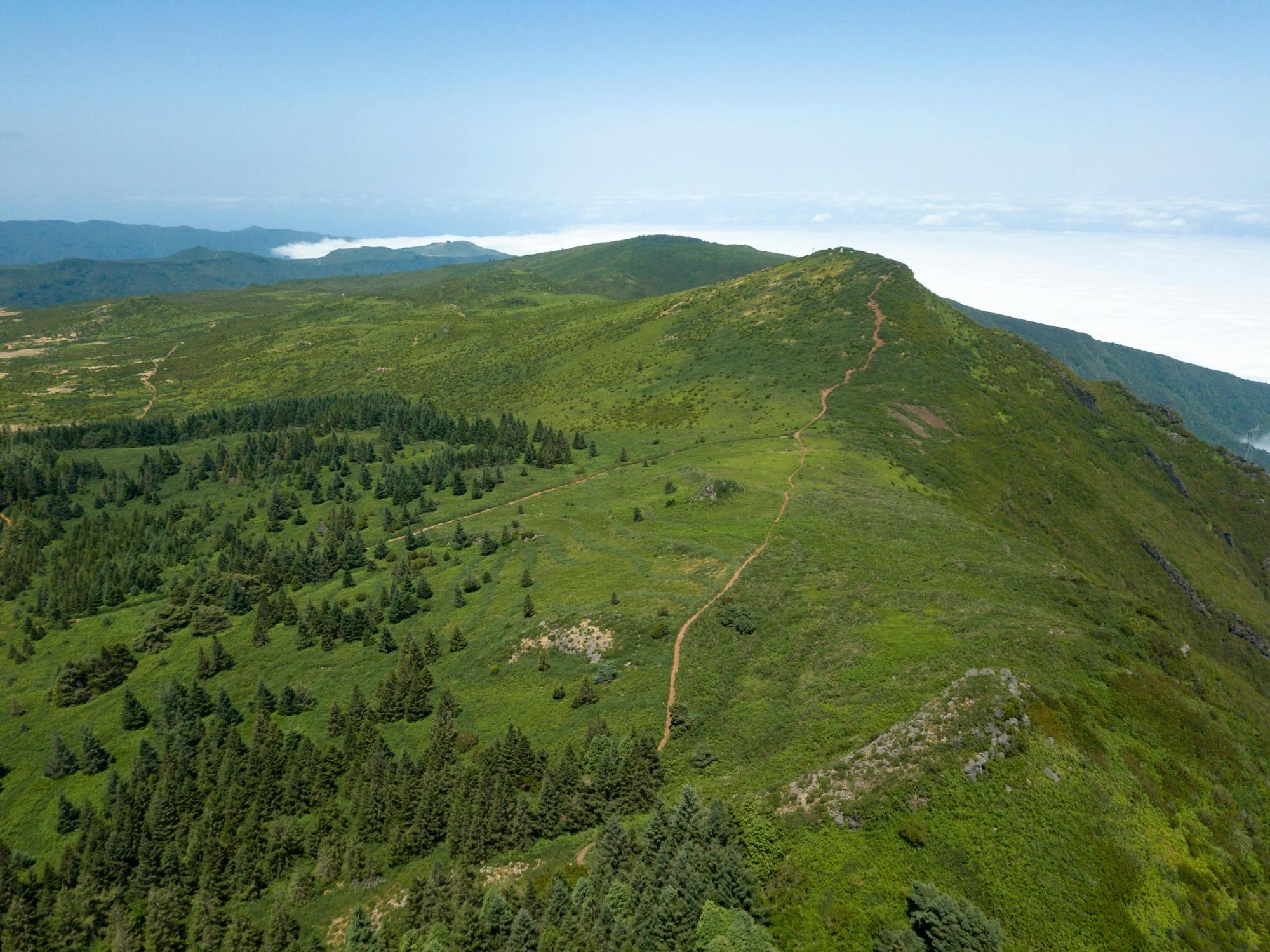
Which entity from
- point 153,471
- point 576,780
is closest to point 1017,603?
point 576,780

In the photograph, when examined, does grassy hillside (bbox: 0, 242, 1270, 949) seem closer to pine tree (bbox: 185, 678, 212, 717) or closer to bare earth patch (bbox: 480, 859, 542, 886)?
bare earth patch (bbox: 480, 859, 542, 886)

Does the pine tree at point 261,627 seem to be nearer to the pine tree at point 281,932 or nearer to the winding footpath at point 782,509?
the pine tree at point 281,932

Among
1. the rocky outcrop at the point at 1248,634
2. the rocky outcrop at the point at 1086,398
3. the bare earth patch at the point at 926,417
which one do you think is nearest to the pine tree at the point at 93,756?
the bare earth patch at the point at 926,417

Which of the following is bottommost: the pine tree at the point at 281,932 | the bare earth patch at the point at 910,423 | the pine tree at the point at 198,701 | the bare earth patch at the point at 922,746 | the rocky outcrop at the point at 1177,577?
the pine tree at the point at 198,701

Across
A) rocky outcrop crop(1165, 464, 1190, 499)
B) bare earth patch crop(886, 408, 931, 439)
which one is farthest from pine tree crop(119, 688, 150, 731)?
rocky outcrop crop(1165, 464, 1190, 499)

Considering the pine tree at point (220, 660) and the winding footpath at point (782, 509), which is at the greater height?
the winding footpath at point (782, 509)

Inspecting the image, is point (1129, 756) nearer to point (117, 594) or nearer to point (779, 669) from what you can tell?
point (779, 669)

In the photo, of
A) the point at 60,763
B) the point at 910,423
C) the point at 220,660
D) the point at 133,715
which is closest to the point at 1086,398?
the point at 910,423

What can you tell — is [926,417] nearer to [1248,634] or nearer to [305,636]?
[1248,634]
